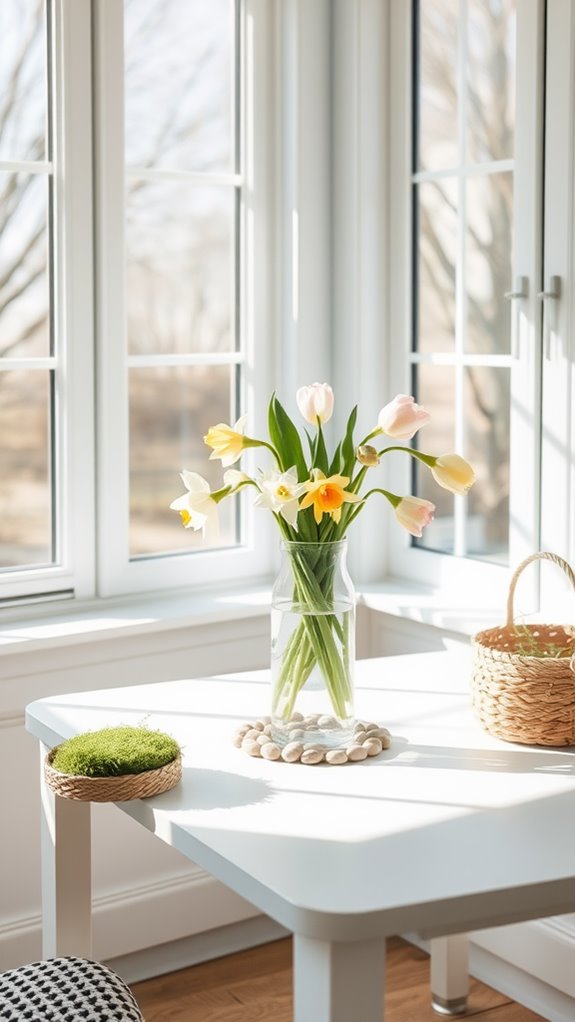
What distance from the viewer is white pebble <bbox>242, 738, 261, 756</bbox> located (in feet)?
6.13

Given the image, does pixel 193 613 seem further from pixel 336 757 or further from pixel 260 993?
pixel 336 757

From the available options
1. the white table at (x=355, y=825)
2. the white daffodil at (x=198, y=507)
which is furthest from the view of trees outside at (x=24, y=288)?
the white daffodil at (x=198, y=507)

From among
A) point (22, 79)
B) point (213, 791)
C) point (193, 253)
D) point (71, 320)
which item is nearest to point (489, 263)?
point (193, 253)

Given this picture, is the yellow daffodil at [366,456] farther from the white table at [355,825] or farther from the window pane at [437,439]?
the window pane at [437,439]

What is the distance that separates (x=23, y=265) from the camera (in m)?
2.74

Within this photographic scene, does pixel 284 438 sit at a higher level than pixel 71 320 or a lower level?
lower

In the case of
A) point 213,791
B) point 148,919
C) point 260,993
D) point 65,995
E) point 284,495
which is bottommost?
point 260,993

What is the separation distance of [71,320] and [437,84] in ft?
3.26

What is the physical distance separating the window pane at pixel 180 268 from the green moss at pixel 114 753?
1.35m

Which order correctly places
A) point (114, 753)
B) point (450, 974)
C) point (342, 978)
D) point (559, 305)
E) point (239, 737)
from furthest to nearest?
1. point (450, 974)
2. point (559, 305)
3. point (239, 737)
4. point (114, 753)
5. point (342, 978)

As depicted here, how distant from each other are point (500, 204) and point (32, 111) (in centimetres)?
101

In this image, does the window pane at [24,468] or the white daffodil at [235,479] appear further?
the window pane at [24,468]

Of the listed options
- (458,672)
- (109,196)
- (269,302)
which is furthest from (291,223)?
(458,672)

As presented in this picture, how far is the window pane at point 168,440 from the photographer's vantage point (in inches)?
117
